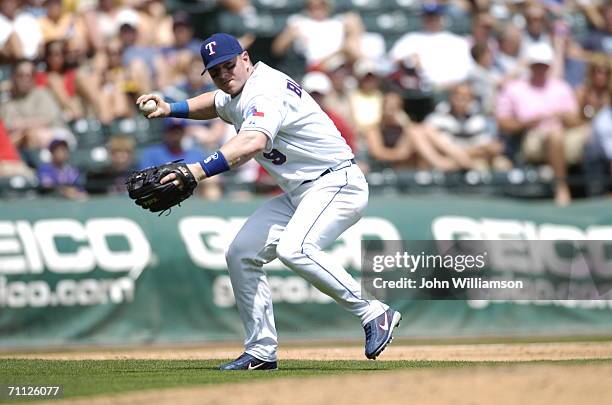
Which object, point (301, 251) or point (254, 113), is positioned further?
Result: point (301, 251)

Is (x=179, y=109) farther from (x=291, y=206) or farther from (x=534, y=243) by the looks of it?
(x=534, y=243)

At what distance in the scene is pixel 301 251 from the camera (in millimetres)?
7543

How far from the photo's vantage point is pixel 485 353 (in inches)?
396

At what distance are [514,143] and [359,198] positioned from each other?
261 inches

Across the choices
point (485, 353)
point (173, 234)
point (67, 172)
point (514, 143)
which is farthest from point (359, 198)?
point (514, 143)

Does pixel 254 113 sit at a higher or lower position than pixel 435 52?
higher

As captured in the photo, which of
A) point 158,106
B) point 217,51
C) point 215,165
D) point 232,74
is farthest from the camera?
point 158,106

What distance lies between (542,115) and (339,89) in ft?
8.08

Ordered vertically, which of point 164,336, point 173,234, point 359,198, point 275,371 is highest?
point 359,198

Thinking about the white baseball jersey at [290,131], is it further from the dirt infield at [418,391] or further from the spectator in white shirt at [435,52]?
the spectator in white shirt at [435,52]

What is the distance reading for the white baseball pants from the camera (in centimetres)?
758

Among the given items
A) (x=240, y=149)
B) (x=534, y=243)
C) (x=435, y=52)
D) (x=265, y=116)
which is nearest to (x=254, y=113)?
(x=265, y=116)

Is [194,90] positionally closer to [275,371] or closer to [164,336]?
[164,336]

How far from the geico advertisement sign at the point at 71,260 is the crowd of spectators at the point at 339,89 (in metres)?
0.75
